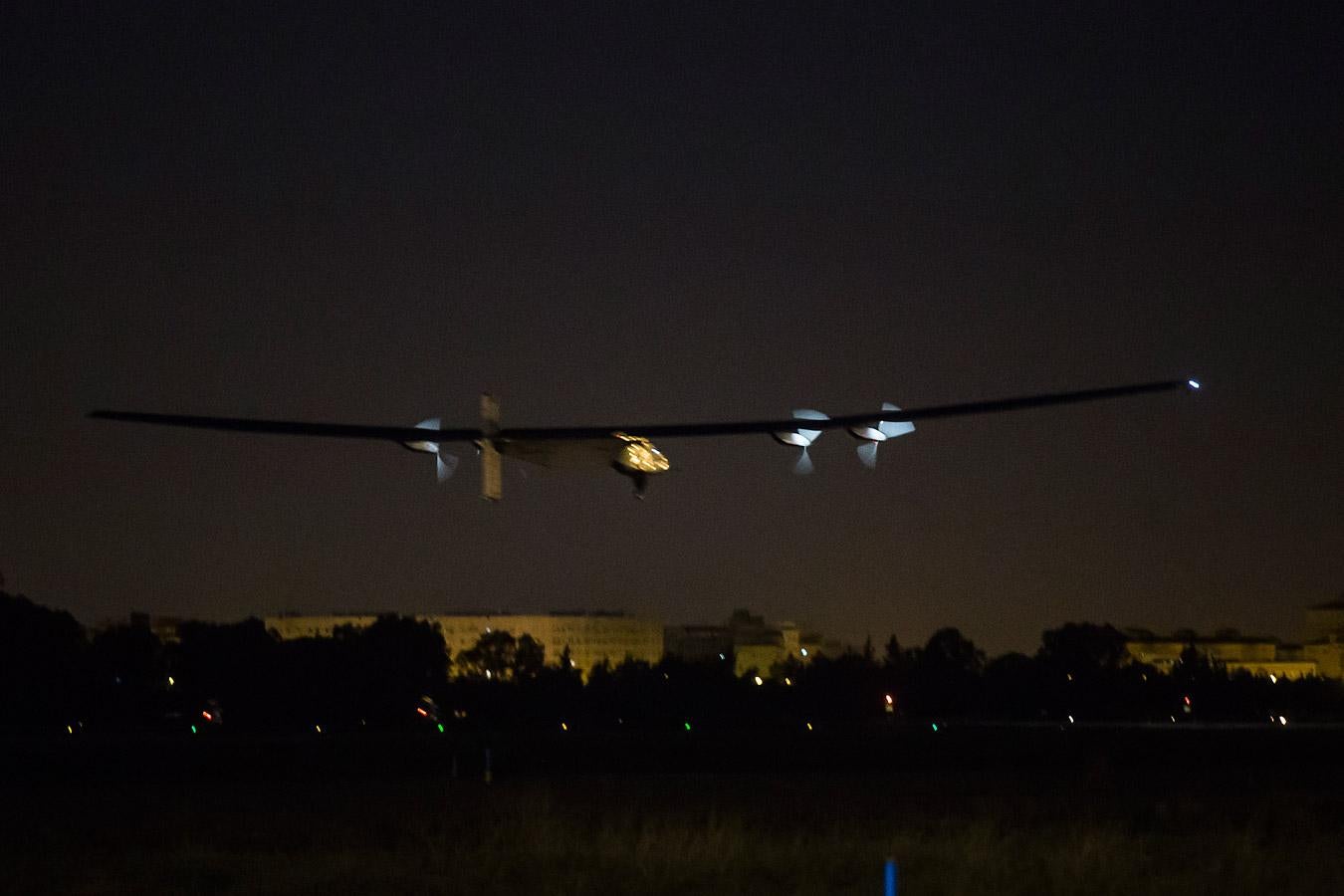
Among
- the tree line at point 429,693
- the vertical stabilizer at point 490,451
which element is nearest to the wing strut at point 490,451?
the vertical stabilizer at point 490,451

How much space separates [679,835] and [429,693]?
309ft

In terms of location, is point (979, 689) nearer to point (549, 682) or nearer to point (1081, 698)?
point (1081, 698)

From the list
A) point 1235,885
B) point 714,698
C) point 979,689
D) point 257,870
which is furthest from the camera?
point 979,689

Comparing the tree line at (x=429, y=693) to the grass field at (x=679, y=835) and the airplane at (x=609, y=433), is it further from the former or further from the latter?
the airplane at (x=609, y=433)

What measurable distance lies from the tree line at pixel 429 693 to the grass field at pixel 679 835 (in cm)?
4557

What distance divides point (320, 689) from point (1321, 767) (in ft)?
238

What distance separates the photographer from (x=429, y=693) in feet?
388

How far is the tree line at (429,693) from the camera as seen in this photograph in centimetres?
10306

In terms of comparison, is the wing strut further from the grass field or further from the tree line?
the tree line

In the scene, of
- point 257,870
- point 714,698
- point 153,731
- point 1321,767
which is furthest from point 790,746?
point 714,698

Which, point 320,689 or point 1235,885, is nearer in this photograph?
point 1235,885

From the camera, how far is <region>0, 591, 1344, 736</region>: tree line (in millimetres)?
103062

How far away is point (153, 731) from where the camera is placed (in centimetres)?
8212

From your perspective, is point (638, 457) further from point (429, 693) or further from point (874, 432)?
point (429, 693)
